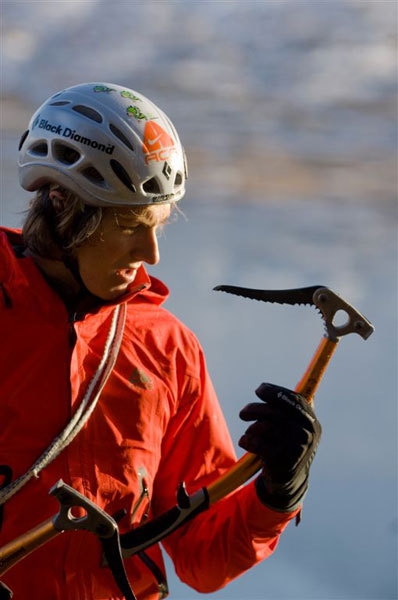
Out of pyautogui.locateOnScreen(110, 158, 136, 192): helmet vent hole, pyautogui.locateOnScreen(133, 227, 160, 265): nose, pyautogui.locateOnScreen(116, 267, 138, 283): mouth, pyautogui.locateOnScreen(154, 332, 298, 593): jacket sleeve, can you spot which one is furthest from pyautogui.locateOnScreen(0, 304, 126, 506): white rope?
pyautogui.locateOnScreen(110, 158, 136, 192): helmet vent hole

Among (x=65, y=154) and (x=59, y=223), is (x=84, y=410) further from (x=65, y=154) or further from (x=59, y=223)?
(x=65, y=154)

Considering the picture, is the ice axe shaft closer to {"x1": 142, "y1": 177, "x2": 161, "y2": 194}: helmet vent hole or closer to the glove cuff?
the glove cuff

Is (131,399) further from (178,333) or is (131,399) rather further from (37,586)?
(37,586)

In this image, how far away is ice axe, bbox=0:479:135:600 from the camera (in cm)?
495

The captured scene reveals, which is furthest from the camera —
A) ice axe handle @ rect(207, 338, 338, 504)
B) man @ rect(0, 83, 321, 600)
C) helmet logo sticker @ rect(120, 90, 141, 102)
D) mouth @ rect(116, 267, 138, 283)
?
helmet logo sticker @ rect(120, 90, 141, 102)

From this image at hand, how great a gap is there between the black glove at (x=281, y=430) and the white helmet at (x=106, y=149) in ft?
3.63

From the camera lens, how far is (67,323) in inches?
218

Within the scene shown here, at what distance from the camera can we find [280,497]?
548 centimetres

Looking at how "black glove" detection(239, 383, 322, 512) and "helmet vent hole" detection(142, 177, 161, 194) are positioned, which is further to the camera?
"helmet vent hole" detection(142, 177, 161, 194)

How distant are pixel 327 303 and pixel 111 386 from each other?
108cm

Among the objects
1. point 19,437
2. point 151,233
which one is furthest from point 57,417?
point 151,233

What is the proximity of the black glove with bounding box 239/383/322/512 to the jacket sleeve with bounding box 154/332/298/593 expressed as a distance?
62 centimetres

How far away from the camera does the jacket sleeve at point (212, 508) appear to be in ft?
19.2

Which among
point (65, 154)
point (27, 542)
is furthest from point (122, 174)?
point (27, 542)
